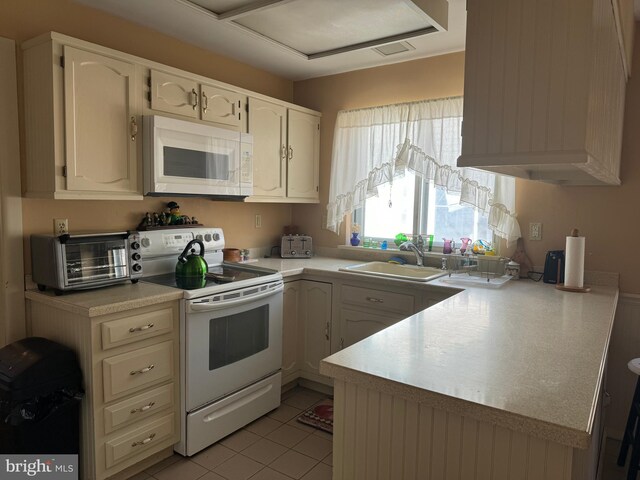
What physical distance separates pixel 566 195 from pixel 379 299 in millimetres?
1336

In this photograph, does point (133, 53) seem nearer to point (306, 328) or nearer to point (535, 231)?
point (306, 328)

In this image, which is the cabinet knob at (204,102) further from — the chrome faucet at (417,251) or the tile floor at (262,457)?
the tile floor at (262,457)

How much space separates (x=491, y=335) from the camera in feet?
5.54

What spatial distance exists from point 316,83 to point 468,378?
3174 mm

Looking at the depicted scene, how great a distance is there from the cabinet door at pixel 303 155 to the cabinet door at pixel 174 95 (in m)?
0.95

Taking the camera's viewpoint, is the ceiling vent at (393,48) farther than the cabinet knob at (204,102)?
Yes

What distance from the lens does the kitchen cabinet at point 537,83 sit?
1409 millimetres

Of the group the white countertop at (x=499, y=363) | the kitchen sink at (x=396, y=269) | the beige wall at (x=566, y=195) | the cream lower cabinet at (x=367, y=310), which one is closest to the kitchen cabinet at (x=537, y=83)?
the white countertop at (x=499, y=363)

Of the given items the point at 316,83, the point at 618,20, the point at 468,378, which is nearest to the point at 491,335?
the point at 468,378

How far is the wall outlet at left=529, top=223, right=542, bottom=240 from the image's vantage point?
2.95 meters

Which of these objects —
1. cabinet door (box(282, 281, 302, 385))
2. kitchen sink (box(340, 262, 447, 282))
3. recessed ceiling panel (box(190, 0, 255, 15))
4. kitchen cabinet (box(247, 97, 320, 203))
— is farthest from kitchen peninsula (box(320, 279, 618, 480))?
kitchen cabinet (box(247, 97, 320, 203))

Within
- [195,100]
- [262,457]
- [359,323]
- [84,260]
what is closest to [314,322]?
[359,323]

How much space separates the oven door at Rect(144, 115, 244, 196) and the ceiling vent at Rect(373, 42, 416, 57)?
112cm

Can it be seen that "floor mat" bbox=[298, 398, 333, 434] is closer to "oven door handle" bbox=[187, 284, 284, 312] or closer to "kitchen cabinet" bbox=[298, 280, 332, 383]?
"kitchen cabinet" bbox=[298, 280, 332, 383]
